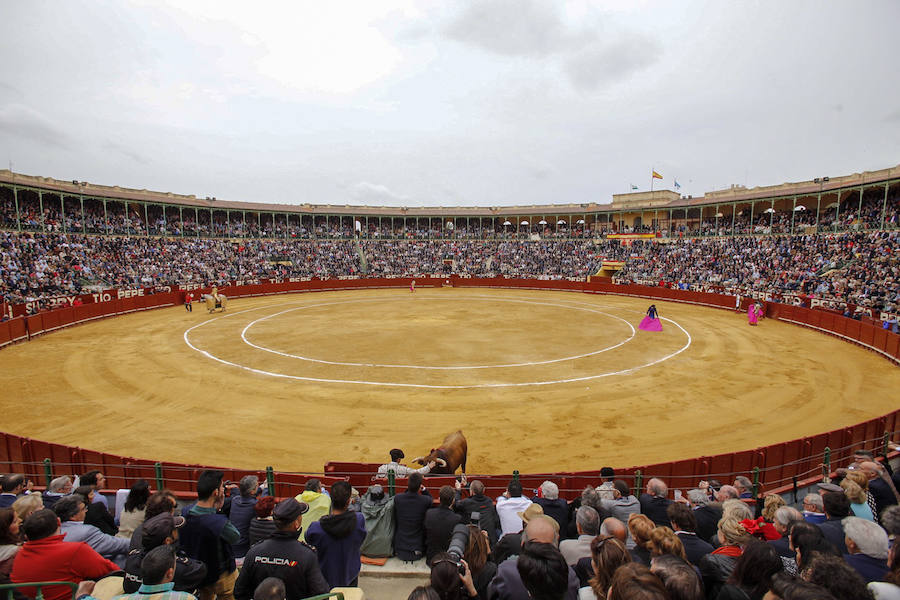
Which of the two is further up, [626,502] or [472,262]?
[472,262]

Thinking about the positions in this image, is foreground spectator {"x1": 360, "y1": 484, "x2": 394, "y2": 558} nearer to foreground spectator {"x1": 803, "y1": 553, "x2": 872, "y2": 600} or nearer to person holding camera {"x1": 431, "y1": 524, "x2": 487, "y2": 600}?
person holding camera {"x1": 431, "y1": 524, "x2": 487, "y2": 600}

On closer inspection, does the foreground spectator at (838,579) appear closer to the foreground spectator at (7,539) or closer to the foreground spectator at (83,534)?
the foreground spectator at (83,534)

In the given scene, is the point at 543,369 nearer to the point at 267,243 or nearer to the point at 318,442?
the point at 318,442

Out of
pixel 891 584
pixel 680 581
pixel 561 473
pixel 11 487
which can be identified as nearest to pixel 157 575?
pixel 680 581

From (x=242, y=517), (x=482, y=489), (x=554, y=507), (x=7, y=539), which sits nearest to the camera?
(x=7, y=539)

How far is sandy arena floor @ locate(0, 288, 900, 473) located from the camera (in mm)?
12039

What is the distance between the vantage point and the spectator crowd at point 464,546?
3100 millimetres

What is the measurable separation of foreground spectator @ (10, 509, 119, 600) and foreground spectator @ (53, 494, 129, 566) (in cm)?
81

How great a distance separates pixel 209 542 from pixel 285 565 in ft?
4.02

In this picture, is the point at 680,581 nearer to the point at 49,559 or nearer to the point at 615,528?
the point at 615,528

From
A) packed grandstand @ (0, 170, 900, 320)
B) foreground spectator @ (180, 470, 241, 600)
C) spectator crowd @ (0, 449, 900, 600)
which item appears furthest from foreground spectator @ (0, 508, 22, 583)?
packed grandstand @ (0, 170, 900, 320)

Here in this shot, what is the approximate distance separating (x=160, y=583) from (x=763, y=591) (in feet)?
14.5

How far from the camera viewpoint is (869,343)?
2245 cm

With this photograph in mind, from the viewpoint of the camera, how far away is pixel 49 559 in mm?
3820
